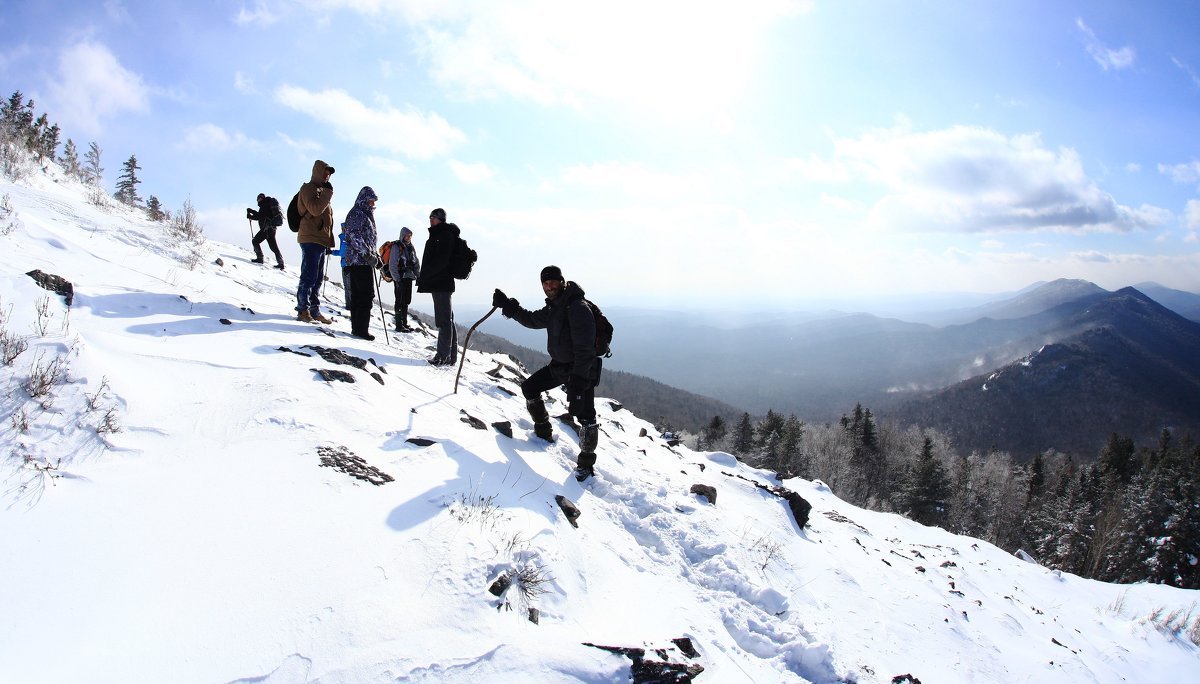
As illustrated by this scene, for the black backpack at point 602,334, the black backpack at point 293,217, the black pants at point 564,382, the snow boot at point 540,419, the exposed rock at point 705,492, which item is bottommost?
the exposed rock at point 705,492

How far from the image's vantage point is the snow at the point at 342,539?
8.88 ft

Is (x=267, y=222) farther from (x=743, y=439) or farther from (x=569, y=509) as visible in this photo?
(x=743, y=439)

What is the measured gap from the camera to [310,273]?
8.86 metres

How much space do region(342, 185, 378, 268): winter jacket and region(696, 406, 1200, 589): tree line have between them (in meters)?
30.7

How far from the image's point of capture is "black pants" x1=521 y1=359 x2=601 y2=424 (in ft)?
22.7

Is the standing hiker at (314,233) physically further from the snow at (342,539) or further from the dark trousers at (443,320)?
the dark trousers at (443,320)

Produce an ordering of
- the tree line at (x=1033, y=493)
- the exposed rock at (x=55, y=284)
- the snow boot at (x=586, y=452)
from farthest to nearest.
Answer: the tree line at (x=1033, y=493)
the snow boot at (x=586, y=452)
the exposed rock at (x=55, y=284)

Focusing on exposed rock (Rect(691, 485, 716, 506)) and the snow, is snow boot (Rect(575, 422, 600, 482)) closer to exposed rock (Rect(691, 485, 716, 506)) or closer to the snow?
the snow

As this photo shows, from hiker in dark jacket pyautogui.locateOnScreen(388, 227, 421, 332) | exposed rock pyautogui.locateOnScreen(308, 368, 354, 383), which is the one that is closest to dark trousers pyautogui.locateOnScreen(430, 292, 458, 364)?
hiker in dark jacket pyautogui.locateOnScreen(388, 227, 421, 332)

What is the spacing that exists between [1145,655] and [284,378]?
16.2m

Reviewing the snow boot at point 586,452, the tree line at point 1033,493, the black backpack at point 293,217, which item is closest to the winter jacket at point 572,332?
the snow boot at point 586,452

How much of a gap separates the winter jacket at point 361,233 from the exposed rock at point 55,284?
3.60m

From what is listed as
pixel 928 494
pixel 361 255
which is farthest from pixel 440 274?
pixel 928 494

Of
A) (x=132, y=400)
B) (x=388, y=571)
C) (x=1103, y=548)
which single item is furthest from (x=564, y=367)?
(x=1103, y=548)
